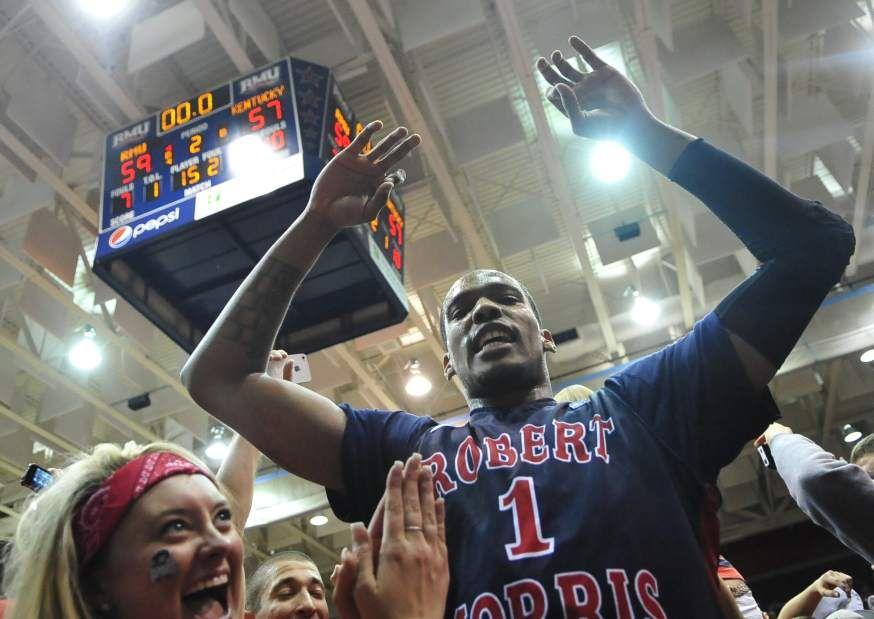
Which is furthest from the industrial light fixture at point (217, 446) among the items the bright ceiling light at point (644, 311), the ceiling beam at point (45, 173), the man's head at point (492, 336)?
the man's head at point (492, 336)

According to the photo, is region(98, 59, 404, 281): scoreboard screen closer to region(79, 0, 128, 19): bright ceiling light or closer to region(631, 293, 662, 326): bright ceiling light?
region(79, 0, 128, 19): bright ceiling light

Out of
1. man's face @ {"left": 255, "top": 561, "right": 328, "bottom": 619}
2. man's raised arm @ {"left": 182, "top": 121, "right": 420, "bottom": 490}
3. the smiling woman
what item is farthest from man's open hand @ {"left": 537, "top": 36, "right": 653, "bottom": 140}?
man's face @ {"left": 255, "top": 561, "right": 328, "bottom": 619}

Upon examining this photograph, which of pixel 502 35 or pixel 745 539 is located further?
pixel 745 539

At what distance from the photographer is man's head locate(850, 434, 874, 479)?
260 cm

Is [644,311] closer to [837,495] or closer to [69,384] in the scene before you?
[837,495]

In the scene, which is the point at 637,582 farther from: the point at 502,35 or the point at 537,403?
the point at 502,35

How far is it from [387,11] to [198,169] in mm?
1644

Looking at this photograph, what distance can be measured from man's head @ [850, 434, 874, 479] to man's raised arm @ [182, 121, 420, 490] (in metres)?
2.01

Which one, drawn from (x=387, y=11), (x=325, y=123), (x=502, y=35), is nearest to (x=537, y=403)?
(x=325, y=123)

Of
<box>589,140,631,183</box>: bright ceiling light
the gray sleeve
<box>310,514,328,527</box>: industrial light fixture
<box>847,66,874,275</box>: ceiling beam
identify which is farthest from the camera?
<box>310,514,328,527</box>: industrial light fixture

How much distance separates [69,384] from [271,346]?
670cm

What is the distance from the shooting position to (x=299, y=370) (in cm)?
205

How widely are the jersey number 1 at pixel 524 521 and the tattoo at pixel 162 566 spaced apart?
2.06 ft

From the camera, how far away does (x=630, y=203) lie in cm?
746
